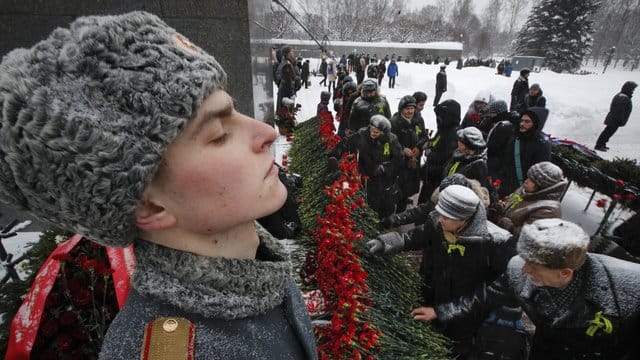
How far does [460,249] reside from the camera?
2.41m

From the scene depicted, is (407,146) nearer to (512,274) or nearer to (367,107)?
(367,107)

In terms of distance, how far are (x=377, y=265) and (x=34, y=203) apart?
2.41 metres

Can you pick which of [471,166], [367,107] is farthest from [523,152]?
[367,107]

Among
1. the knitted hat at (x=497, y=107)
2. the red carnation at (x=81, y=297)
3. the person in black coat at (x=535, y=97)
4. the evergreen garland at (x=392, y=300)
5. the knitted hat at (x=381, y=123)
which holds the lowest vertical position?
the evergreen garland at (x=392, y=300)

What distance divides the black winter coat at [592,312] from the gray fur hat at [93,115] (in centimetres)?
236

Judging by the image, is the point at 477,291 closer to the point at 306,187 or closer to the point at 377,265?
the point at 377,265

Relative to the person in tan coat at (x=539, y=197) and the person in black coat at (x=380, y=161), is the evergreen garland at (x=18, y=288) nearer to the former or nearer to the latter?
the person in black coat at (x=380, y=161)

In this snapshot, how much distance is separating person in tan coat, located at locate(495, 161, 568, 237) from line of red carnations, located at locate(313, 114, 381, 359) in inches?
68.8

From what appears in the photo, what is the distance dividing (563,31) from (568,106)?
23178 millimetres

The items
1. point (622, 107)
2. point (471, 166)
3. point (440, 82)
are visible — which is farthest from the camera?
point (440, 82)

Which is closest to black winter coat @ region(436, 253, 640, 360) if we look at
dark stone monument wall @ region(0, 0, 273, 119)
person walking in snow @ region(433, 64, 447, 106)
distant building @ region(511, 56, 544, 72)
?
dark stone monument wall @ region(0, 0, 273, 119)

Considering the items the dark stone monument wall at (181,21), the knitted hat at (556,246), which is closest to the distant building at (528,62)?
the dark stone monument wall at (181,21)

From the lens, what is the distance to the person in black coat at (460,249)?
238 centimetres

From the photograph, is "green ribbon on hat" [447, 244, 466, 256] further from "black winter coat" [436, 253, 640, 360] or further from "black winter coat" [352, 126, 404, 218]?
"black winter coat" [352, 126, 404, 218]
